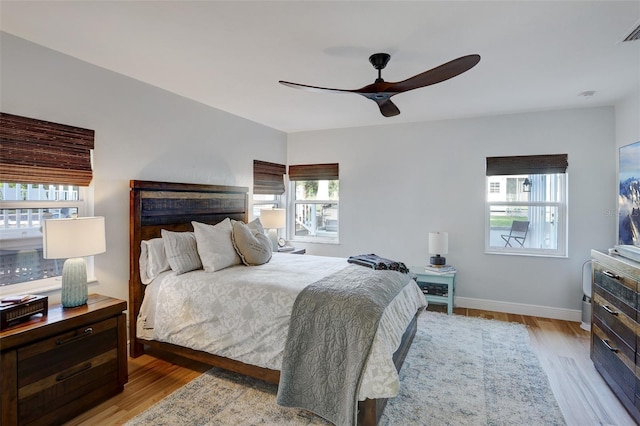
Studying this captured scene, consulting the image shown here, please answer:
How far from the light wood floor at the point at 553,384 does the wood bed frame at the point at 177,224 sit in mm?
177

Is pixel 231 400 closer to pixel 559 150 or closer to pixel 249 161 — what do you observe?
pixel 249 161

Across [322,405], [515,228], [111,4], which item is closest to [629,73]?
[515,228]

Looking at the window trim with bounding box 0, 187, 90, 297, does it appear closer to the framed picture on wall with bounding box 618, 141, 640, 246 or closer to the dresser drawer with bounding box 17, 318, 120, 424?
the dresser drawer with bounding box 17, 318, 120, 424

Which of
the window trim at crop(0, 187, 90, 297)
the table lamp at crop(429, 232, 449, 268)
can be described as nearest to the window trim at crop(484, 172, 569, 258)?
the table lamp at crop(429, 232, 449, 268)

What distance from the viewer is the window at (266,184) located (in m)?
4.86

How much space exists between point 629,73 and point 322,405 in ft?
12.1

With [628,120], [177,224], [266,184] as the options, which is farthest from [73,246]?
[628,120]

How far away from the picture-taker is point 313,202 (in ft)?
18.3

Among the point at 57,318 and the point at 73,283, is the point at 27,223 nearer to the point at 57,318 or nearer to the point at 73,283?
the point at 73,283

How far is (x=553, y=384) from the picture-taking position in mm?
2646

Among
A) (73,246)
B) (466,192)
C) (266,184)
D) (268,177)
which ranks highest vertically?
(268,177)

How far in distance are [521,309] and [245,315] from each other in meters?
3.63

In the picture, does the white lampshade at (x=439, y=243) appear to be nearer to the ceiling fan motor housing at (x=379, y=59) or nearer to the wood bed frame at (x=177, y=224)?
the wood bed frame at (x=177, y=224)

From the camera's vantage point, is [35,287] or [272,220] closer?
[35,287]
